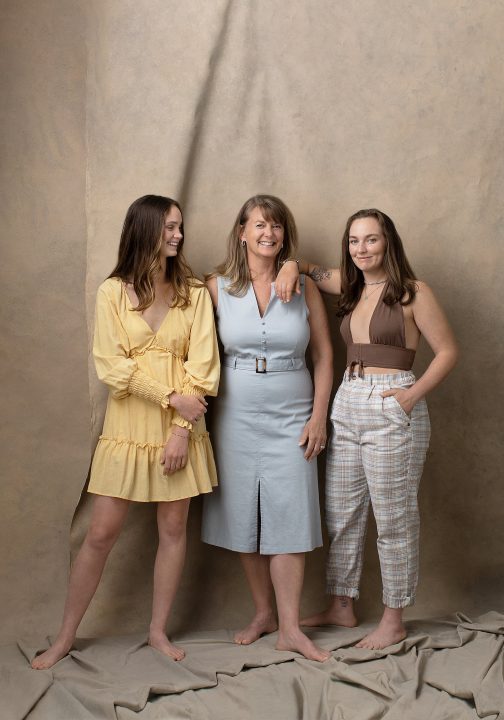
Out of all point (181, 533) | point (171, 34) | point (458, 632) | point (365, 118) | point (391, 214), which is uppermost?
point (171, 34)

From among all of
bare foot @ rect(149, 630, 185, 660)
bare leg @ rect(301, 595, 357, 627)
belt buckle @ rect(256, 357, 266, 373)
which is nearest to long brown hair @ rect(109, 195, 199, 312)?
belt buckle @ rect(256, 357, 266, 373)

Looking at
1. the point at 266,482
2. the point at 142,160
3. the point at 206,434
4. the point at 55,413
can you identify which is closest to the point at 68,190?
the point at 142,160

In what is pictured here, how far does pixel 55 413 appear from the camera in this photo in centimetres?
347

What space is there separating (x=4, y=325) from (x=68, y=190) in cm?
59

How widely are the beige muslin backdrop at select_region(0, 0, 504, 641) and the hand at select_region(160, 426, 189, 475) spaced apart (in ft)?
1.47

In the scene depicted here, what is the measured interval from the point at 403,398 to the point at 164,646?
1262 millimetres

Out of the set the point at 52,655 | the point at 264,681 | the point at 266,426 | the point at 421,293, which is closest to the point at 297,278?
the point at 421,293

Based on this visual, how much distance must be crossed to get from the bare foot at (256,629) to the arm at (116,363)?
3.21ft

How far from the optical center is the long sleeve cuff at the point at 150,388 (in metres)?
3.01

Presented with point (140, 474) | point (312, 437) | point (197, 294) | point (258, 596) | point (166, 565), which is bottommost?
point (258, 596)

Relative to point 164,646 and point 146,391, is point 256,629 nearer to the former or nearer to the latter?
point 164,646

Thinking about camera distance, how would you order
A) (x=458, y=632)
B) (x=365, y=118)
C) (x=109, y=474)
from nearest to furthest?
(x=109, y=474) → (x=458, y=632) → (x=365, y=118)

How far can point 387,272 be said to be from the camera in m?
3.21

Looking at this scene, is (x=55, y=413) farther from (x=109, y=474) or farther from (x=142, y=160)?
(x=142, y=160)
